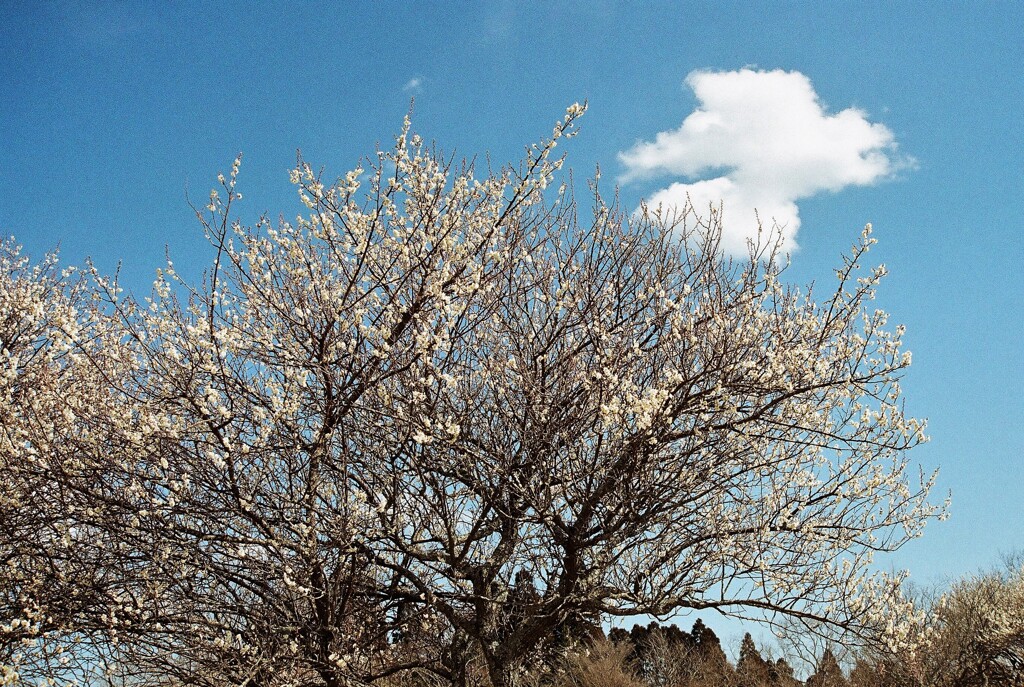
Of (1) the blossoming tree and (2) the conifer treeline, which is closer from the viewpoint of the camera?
(1) the blossoming tree

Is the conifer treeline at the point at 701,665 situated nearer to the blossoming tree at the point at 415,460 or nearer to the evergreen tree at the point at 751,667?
the evergreen tree at the point at 751,667

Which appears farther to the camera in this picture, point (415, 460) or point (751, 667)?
point (751, 667)

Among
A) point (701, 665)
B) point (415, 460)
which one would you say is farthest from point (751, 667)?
point (415, 460)

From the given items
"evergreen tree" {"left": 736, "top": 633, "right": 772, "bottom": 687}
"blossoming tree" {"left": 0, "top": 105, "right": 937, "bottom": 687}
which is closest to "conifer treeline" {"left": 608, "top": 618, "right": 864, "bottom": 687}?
"evergreen tree" {"left": 736, "top": 633, "right": 772, "bottom": 687}

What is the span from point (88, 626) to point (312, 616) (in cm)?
182

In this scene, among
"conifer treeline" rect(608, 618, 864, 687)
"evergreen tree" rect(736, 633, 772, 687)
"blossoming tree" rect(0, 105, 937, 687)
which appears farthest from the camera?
"evergreen tree" rect(736, 633, 772, 687)

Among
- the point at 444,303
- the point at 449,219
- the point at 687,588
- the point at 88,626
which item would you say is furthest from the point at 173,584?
the point at 687,588

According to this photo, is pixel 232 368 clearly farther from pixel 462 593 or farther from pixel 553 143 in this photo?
pixel 553 143

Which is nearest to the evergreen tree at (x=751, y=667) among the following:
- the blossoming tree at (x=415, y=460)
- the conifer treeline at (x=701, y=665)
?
the conifer treeline at (x=701, y=665)

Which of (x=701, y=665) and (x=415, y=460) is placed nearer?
(x=415, y=460)

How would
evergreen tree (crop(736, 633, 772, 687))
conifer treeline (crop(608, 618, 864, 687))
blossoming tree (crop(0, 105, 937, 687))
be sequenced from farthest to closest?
evergreen tree (crop(736, 633, 772, 687)) < conifer treeline (crop(608, 618, 864, 687)) < blossoming tree (crop(0, 105, 937, 687))

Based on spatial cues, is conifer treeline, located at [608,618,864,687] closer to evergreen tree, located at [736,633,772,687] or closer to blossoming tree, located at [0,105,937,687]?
evergreen tree, located at [736,633,772,687]

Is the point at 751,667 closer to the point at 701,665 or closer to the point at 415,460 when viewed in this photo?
the point at 701,665

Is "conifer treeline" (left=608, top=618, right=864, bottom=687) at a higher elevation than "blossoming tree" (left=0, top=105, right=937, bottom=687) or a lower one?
lower
